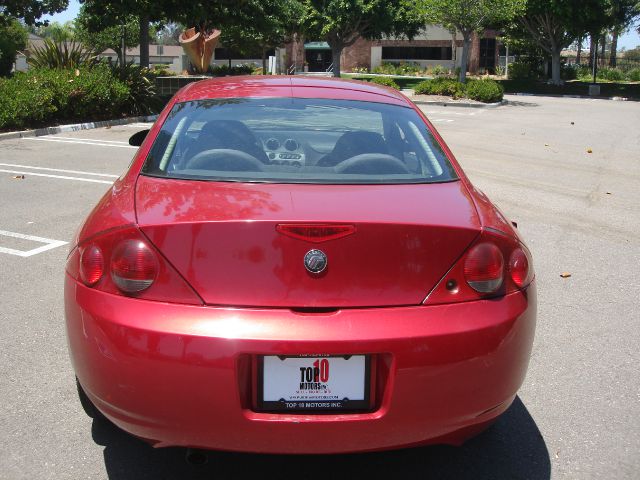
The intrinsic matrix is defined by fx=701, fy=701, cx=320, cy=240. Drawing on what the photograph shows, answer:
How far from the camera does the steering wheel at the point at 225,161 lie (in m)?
3.12

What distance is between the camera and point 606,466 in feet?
9.84

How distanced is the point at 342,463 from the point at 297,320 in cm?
94

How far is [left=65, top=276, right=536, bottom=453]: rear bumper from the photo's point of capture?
233cm

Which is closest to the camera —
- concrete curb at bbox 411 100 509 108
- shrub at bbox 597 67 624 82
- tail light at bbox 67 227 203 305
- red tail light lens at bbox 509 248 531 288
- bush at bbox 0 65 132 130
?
tail light at bbox 67 227 203 305

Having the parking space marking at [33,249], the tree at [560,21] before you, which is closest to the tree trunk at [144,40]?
the parking space marking at [33,249]

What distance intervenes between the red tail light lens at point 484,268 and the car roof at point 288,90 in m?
1.49

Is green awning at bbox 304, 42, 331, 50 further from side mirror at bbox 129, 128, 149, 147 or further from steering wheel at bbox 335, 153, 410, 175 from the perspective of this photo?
steering wheel at bbox 335, 153, 410, 175

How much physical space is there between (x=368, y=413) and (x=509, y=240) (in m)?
0.87

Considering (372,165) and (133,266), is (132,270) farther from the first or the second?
(372,165)

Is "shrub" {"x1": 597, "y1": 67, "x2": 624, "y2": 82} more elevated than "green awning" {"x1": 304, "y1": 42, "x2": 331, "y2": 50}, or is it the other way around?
"green awning" {"x1": 304, "y1": 42, "x2": 331, "y2": 50}

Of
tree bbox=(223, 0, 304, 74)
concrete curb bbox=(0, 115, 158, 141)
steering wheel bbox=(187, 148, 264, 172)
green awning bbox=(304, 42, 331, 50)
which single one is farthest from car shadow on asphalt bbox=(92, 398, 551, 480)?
green awning bbox=(304, 42, 331, 50)

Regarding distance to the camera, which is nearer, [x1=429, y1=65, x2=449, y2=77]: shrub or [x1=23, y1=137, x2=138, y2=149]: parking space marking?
[x1=23, y1=137, x2=138, y2=149]: parking space marking

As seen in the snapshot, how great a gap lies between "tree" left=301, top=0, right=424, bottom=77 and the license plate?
119 feet

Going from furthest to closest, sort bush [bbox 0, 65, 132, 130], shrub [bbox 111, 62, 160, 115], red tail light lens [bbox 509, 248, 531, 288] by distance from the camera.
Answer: shrub [bbox 111, 62, 160, 115] → bush [bbox 0, 65, 132, 130] → red tail light lens [bbox 509, 248, 531, 288]
